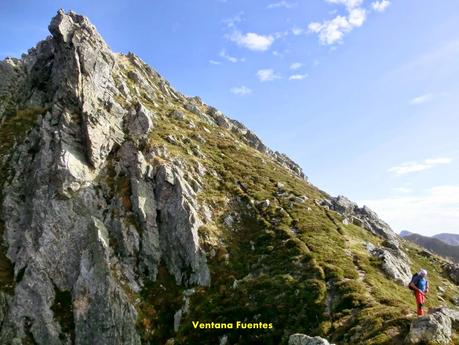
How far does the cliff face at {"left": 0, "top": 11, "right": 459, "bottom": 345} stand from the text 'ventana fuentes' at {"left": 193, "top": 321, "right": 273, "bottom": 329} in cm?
56

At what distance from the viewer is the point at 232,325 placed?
43406 millimetres

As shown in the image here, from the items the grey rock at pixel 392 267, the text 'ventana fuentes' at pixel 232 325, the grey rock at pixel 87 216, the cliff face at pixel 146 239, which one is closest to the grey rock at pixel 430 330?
the cliff face at pixel 146 239

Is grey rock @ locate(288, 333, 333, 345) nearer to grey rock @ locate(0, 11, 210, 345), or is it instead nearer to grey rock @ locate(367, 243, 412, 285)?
grey rock @ locate(0, 11, 210, 345)

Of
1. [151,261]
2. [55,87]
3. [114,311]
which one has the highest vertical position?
[55,87]

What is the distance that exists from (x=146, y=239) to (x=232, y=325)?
17.6 metres

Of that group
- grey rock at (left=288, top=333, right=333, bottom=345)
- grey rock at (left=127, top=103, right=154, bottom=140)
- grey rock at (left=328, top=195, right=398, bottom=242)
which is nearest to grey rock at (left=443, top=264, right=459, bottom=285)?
grey rock at (left=328, top=195, right=398, bottom=242)

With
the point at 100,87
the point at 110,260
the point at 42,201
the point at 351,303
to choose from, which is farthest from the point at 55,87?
the point at 351,303

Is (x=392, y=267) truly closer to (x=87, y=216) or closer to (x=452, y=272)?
(x=452, y=272)

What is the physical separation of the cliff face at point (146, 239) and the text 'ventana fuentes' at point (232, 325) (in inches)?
21.9

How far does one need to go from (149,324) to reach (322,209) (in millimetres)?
35784

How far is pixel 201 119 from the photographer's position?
102500mm

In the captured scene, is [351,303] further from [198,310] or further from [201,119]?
[201,119]

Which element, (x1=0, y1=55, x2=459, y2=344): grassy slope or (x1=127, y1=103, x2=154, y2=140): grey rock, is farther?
(x1=127, y1=103, x2=154, y2=140): grey rock

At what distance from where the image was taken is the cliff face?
44594mm
